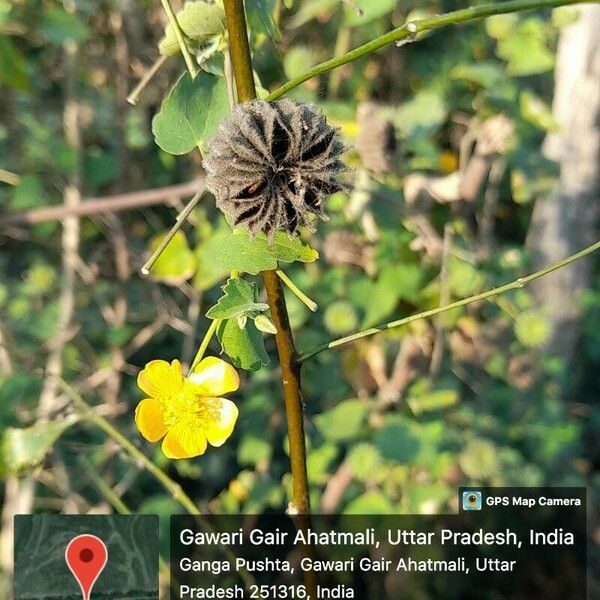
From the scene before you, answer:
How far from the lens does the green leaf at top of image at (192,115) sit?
0.44 metres

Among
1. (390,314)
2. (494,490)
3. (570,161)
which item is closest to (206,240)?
(390,314)

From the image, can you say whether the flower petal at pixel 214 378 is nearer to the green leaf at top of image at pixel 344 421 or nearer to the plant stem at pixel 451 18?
the plant stem at pixel 451 18

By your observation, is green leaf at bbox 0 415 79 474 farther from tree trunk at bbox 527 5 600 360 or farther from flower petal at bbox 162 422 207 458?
tree trunk at bbox 527 5 600 360

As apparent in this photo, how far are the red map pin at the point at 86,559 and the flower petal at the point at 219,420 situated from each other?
0.21 m

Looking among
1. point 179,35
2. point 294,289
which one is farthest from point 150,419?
point 179,35

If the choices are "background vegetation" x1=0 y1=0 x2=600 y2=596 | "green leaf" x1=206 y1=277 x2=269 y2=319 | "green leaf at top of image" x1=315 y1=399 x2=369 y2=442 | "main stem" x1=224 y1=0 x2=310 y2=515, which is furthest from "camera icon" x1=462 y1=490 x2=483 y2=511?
"green leaf" x1=206 y1=277 x2=269 y2=319

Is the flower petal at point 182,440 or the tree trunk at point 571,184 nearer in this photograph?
the flower petal at point 182,440

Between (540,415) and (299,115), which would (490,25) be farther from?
(299,115)

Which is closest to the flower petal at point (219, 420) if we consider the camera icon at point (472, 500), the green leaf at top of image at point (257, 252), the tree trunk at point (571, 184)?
the green leaf at top of image at point (257, 252)

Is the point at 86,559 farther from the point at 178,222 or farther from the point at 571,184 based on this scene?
the point at 571,184

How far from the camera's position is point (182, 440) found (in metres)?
0.47

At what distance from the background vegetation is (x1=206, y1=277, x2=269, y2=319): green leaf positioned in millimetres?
514

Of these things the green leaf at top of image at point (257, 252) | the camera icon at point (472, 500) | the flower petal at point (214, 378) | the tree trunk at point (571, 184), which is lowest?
the camera icon at point (472, 500)

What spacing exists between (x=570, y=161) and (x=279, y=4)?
2.95 feet
